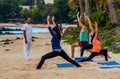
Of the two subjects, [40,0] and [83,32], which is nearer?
[83,32]

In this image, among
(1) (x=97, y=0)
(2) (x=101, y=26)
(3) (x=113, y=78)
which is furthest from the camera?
(1) (x=97, y=0)

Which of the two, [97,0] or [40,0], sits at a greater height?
[97,0]

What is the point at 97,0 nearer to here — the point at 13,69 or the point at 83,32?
the point at 83,32

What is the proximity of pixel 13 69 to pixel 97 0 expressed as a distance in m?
28.1

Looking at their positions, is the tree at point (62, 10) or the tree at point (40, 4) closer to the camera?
the tree at point (62, 10)

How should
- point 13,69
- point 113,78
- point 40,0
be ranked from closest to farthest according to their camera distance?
1. point 113,78
2. point 13,69
3. point 40,0

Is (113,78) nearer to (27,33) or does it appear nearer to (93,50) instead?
(93,50)

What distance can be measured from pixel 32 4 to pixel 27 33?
14014cm

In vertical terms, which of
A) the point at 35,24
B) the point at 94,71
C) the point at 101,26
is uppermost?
the point at 94,71

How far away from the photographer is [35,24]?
Result: 5212 inches

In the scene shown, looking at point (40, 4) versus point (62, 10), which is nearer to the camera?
point (62, 10)

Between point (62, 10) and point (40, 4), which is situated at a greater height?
point (62, 10)

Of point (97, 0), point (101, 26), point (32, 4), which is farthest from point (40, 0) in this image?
point (101, 26)

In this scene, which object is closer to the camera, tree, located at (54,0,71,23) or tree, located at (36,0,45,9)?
tree, located at (54,0,71,23)
